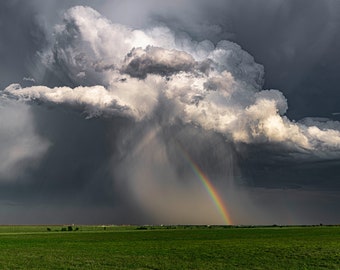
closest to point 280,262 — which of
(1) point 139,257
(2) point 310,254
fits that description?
(2) point 310,254

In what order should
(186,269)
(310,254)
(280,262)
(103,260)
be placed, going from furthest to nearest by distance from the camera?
(310,254)
(103,260)
(280,262)
(186,269)

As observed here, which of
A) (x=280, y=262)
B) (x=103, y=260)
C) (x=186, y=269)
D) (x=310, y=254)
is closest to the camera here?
(x=186, y=269)

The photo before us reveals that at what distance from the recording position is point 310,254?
4831cm

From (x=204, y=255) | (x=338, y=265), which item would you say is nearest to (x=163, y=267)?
(x=204, y=255)

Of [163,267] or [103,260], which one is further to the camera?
[103,260]

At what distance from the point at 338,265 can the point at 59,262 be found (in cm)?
2927

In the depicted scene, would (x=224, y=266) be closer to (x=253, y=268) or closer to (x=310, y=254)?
(x=253, y=268)

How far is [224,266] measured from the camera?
39.3 metres

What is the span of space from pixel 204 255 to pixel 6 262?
76.9 feet

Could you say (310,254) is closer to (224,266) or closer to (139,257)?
(224,266)

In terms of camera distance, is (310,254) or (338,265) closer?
(338,265)

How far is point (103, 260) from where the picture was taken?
45.4 m

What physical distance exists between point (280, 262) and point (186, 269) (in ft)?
36.1

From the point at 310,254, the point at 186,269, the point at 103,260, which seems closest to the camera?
the point at 186,269
